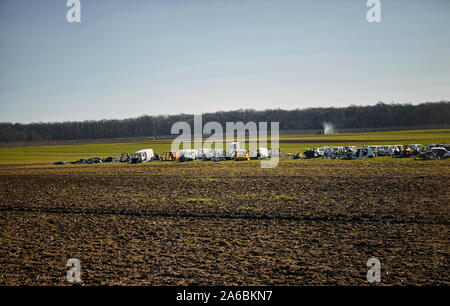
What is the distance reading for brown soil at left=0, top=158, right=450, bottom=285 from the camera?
8688 millimetres

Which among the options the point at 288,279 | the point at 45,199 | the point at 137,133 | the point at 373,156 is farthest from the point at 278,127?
the point at 288,279

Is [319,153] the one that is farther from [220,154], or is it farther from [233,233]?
[233,233]

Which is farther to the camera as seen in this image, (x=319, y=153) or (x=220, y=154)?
(x=220, y=154)

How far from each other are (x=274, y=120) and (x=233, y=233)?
135337 millimetres

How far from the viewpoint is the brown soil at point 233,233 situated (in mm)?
8688

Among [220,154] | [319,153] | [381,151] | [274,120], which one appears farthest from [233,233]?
[274,120]

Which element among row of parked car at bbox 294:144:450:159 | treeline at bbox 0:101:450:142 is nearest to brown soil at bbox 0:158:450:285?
row of parked car at bbox 294:144:450:159

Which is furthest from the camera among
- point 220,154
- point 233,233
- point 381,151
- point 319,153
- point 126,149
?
point 126,149

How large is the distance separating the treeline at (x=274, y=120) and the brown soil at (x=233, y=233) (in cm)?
9670

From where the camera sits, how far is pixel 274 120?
144 m

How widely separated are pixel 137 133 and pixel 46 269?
13587cm

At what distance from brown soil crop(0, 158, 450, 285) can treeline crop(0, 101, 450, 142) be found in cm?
9670

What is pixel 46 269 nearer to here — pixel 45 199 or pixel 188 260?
pixel 188 260
